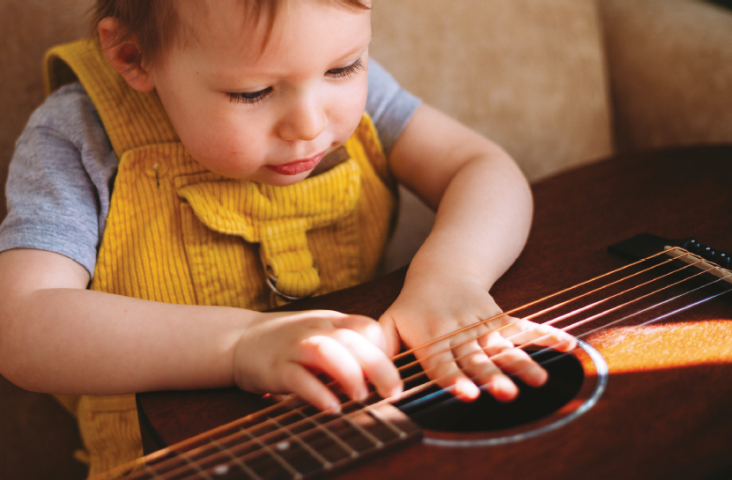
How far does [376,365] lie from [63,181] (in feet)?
1.43

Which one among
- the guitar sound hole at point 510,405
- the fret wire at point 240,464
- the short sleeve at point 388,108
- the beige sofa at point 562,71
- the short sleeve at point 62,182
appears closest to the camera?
the fret wire at point 240,464

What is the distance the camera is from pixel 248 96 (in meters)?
0.59

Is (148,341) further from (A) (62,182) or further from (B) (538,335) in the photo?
(B) (538,335)

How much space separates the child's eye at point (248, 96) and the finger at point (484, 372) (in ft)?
1.00

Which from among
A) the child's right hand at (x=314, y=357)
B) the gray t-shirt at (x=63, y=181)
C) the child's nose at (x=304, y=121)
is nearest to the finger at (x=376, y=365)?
the child's right hand at (x=314, y=357)

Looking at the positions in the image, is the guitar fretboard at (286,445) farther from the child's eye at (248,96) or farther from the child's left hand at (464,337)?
the child's eye at (248,96)

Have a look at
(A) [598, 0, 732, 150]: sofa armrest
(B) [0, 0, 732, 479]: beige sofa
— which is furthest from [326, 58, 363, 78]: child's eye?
(A) [598, 0, 732, 150]: sofa armrest

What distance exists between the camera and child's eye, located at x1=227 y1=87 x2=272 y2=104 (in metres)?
0.59

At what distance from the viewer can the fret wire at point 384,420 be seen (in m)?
0.45

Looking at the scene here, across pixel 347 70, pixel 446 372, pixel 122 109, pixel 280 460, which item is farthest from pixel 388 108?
pixel 280 460

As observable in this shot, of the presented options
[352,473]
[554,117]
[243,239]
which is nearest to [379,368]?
A: [352,473]

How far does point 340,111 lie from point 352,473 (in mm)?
364

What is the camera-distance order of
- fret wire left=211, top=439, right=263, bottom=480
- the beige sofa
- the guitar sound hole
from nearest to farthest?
fret wire left=211, top=439, right=263, bottom=480 → the guitar sound hole → the beige sofa

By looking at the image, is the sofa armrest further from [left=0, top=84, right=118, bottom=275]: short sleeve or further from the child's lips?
[left=0, top=84, right=118, bottom=275]: short sleeve
